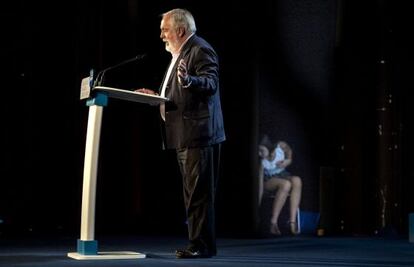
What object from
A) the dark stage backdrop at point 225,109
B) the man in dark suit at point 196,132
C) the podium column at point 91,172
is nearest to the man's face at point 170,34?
the man in dark suit at point 196,132

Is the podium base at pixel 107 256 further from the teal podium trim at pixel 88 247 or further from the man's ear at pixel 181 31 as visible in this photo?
the man's ear at pixel 181 31

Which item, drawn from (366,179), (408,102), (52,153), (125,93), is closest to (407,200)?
(366,179)

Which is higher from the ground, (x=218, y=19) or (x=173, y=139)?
(x=218, y=19)

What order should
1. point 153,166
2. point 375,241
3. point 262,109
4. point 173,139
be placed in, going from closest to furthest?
point 173,139 → point 375,241 → point 262,109 → point 153,166

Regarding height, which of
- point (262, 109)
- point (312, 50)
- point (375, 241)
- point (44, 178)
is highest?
point (312, 50)

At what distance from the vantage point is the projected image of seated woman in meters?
5.08

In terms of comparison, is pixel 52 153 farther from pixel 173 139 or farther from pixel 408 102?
pixel 408 102

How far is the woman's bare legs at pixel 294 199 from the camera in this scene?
5090 mm

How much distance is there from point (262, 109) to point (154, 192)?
1.04 metres

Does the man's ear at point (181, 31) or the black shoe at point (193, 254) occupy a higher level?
the man's ear at point (181, 31)

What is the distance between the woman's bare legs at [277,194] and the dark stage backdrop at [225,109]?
0.14m

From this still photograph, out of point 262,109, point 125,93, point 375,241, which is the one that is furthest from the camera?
point 262,109

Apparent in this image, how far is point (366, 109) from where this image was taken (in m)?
5.32

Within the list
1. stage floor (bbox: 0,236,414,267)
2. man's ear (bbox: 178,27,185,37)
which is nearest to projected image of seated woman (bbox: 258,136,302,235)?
stage floor (bbox: 0,236,414,267)
